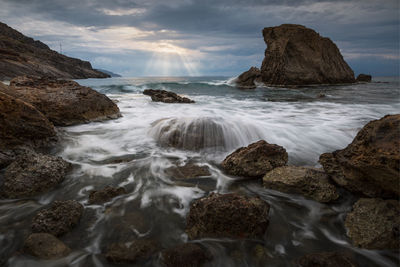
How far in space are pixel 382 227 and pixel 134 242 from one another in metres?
2.70

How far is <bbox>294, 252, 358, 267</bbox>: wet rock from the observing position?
83.5 inches

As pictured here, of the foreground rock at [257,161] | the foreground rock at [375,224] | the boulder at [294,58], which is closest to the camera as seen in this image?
the foreground rock at [375,224]

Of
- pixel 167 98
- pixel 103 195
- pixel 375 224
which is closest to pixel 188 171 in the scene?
pixel 103 195

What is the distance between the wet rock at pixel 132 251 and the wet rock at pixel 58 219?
612 millimetres

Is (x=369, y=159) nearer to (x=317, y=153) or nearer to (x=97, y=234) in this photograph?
(x=317, y=153)

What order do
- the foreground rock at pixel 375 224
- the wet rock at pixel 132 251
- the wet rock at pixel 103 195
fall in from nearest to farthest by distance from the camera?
the wet rock at pixel 132 251, the foreground rock at pixel 375 224, the wet rock at pixel 103 195

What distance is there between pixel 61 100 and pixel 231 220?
630 centimetres

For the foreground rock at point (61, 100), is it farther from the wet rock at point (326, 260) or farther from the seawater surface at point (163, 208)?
the wet rock at point (326, 260)

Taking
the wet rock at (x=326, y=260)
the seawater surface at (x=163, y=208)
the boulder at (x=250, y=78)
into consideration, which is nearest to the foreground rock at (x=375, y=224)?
the seawater surface at (x=163, y=208)

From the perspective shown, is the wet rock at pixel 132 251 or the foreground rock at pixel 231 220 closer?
the wet rock at pixel 132 251

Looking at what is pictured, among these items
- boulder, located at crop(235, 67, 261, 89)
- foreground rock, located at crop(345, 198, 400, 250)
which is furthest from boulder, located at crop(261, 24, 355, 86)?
foreground rock, located at crop(345, 198, 400, 250)

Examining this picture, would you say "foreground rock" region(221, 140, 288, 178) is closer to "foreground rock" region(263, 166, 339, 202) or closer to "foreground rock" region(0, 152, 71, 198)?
"foreground rock" region(263, 166, 339, 202)

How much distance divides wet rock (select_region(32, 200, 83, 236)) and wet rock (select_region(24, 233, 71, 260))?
0.16m

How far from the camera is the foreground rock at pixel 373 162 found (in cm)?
258
